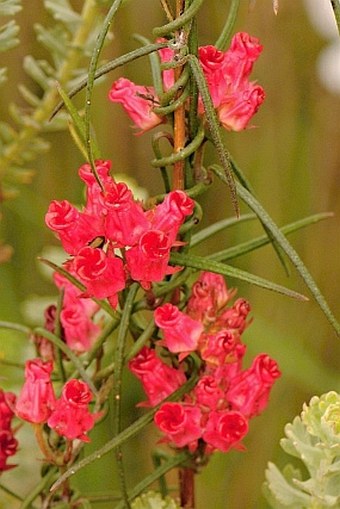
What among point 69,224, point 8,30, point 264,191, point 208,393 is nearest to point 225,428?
point 208,393

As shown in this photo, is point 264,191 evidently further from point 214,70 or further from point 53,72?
point 214,70

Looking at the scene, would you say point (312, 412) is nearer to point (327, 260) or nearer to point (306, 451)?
point (306, 451)

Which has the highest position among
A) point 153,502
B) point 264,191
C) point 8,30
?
point 8,30

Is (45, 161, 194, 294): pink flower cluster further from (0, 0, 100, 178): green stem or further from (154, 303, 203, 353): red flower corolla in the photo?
(0, 0, 100, 178): green stem

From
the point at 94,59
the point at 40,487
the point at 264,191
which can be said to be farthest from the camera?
the point at 264,191

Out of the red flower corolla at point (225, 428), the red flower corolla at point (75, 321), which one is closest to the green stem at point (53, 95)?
the red flower corolla at point (75, 321)

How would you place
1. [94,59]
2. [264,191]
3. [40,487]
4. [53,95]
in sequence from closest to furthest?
[94,59], [40,487], [53,95], [264,191]
